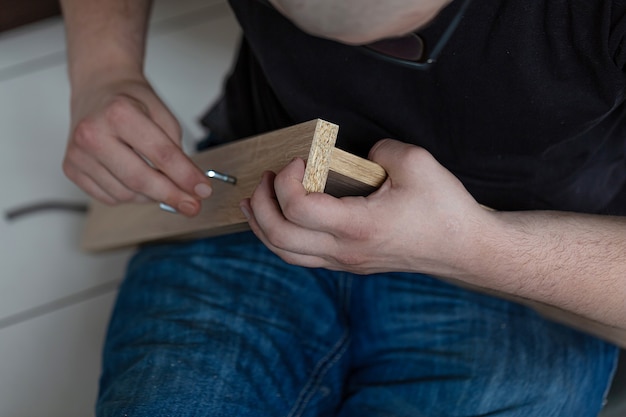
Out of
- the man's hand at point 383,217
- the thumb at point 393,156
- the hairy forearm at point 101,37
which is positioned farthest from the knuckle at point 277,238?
the hairy forearm at point 101,37

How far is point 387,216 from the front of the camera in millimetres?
601

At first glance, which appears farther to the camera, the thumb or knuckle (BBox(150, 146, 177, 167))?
knuckle (BBox(150, 146, 177, 167))

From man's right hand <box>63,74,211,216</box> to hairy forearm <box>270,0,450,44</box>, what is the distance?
273 mm

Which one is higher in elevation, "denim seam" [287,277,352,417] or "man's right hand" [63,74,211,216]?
"man's right hand" [63,74,211,216]

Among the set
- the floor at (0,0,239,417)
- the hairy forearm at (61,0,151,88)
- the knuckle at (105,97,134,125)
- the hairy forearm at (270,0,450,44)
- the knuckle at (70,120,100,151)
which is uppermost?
the hairy forearm at (270,0,450,44)

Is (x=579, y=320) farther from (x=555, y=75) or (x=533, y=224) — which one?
(x=555, y=75)

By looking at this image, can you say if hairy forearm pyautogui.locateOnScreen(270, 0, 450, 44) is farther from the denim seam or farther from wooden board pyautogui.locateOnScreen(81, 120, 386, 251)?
the denim seam

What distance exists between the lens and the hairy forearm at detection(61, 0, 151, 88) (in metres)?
0.83

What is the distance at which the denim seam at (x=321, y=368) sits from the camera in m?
0.79

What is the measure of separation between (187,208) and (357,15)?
0.35m

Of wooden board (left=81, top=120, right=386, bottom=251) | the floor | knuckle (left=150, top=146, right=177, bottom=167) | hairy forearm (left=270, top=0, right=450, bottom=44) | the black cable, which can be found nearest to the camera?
hairy forearm (left=270, top=0, right=450, bottom=44)

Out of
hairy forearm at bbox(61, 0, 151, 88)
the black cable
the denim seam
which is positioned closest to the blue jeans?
the denim seam

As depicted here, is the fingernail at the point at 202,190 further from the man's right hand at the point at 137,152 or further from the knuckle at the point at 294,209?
the knuckle at the point at 294,209

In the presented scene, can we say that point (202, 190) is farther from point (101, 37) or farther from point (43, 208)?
point (43, 208)
